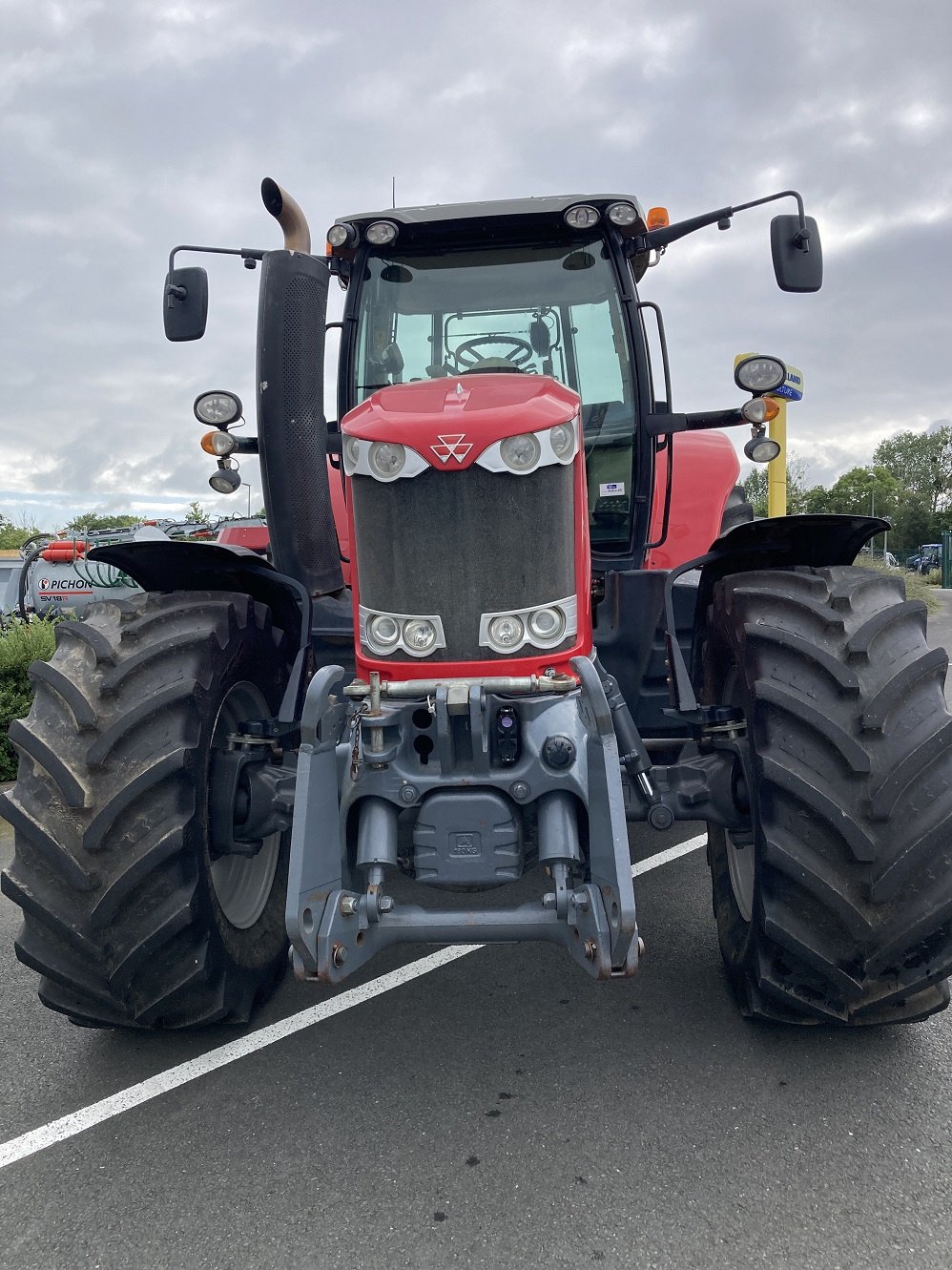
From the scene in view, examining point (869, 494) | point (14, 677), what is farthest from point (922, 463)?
point (14, 677)

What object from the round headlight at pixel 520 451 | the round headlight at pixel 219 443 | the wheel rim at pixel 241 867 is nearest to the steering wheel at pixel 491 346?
the round headlight at pixel 219 443

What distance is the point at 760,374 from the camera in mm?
3855

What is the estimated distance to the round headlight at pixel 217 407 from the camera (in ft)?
12.5

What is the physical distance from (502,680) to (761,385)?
1.97 metres

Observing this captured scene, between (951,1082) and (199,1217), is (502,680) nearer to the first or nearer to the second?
(199,1217)

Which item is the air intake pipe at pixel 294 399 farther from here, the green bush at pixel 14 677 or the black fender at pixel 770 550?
the green bush at pixel 14 677

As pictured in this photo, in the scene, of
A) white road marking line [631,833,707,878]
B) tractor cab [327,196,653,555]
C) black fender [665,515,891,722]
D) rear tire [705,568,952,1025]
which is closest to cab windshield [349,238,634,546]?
tractor cab [327,196,653,555]

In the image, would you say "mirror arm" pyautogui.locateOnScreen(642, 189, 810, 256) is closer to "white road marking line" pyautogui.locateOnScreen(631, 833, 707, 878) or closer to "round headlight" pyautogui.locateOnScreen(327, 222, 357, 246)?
"round headlight" pyautogui.locateOnScreen(327, 222, 357, 246)

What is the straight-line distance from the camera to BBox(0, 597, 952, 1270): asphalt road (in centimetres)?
214

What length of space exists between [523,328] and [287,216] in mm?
1058

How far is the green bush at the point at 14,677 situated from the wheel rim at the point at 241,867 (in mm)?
4530

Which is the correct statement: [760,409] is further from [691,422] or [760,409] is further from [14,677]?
[14,677]

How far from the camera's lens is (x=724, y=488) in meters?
4.68

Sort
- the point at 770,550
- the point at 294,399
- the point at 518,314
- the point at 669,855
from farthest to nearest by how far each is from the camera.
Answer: the point at 669,855 → the point at 518,314 → the point at 294,399 → the point at 770,550
